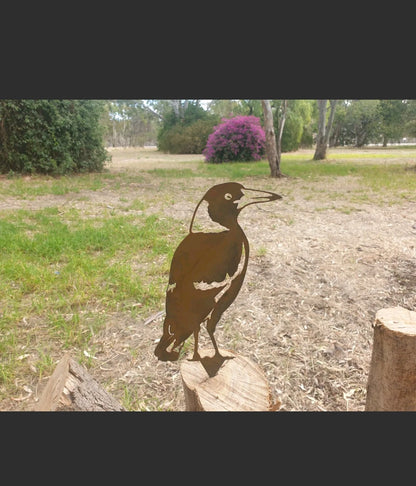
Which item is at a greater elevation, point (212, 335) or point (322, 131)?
point (322, 131)

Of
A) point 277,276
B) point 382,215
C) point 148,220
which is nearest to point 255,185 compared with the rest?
point 382,215

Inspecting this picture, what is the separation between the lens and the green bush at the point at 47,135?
7.33m

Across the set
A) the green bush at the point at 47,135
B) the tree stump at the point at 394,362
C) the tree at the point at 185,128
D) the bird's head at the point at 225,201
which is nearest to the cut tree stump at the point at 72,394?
the bird's head at the point at 225,201

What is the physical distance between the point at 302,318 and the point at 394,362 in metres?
1.08

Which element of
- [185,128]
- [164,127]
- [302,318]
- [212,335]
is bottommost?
[302,318]

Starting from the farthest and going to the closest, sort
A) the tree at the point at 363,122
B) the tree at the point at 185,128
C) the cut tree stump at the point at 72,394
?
the tree at the point at 363,122, the tree at the point at 185,128, the cut tree stump at the point at 72,394

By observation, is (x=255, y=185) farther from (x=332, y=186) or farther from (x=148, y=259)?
(x=148, y=259)

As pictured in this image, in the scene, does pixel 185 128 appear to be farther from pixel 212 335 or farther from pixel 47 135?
pixel 212 335

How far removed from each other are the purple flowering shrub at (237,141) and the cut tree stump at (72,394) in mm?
11056

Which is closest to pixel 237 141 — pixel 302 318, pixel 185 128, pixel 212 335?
pixel 185 128

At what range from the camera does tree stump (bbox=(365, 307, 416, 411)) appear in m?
1.31

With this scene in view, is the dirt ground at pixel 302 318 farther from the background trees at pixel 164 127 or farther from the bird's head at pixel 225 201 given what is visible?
the background trees at pixel 164 127

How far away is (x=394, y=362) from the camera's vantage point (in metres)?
1.34

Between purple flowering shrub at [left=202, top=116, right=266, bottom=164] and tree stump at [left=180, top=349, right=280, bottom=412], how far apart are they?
428 inches
